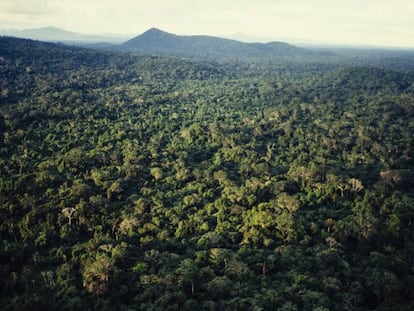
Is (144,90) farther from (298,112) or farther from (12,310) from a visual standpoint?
(12,310)

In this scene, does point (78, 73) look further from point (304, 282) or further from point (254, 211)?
point (304, 282)

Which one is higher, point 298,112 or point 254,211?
point 298,112

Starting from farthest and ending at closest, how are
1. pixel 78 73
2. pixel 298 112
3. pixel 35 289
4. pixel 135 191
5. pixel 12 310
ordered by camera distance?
pixel 78 73
pixel 298 112
pixel 135 191
pixel 35 289
pixel 12 310

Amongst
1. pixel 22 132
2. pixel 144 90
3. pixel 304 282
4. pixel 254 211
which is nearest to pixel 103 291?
pixel 304 282

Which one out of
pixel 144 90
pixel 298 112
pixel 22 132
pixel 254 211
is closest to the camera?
pixel 254 211

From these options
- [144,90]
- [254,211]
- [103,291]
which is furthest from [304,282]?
[144,90]

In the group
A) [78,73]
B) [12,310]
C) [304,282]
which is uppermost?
[78,73]

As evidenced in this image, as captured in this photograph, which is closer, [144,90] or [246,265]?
[246,265]
